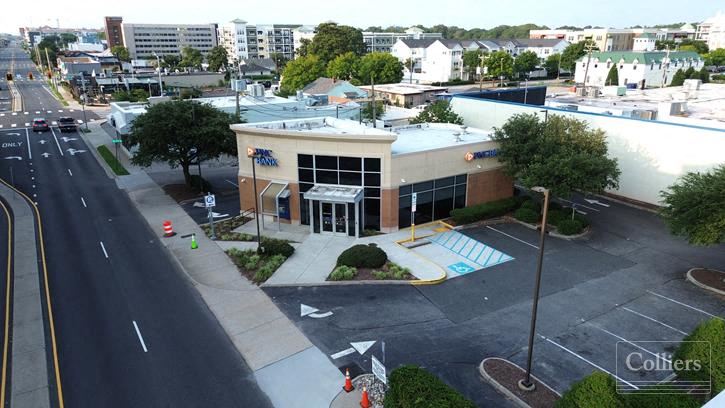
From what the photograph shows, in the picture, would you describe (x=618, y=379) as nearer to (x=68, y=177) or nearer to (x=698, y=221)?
(x=698, y=221)

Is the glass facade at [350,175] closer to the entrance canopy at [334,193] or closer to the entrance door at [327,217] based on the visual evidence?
the entrance canopy at [334,193]

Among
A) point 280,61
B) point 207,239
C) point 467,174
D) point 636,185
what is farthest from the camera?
point 280,61

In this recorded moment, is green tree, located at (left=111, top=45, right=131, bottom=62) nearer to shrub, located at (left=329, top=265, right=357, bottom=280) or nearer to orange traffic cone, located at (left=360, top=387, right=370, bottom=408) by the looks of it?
shrub, located at (left=329, top=265, right=357, bottom=280)

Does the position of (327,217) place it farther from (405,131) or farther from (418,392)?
(418,392)

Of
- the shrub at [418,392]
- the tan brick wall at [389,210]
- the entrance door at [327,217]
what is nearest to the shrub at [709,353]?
the shrub at [418,392]

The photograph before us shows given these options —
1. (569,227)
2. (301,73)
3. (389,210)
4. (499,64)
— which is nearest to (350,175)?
(389,210)

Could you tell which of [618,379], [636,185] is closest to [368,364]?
[618,379]
